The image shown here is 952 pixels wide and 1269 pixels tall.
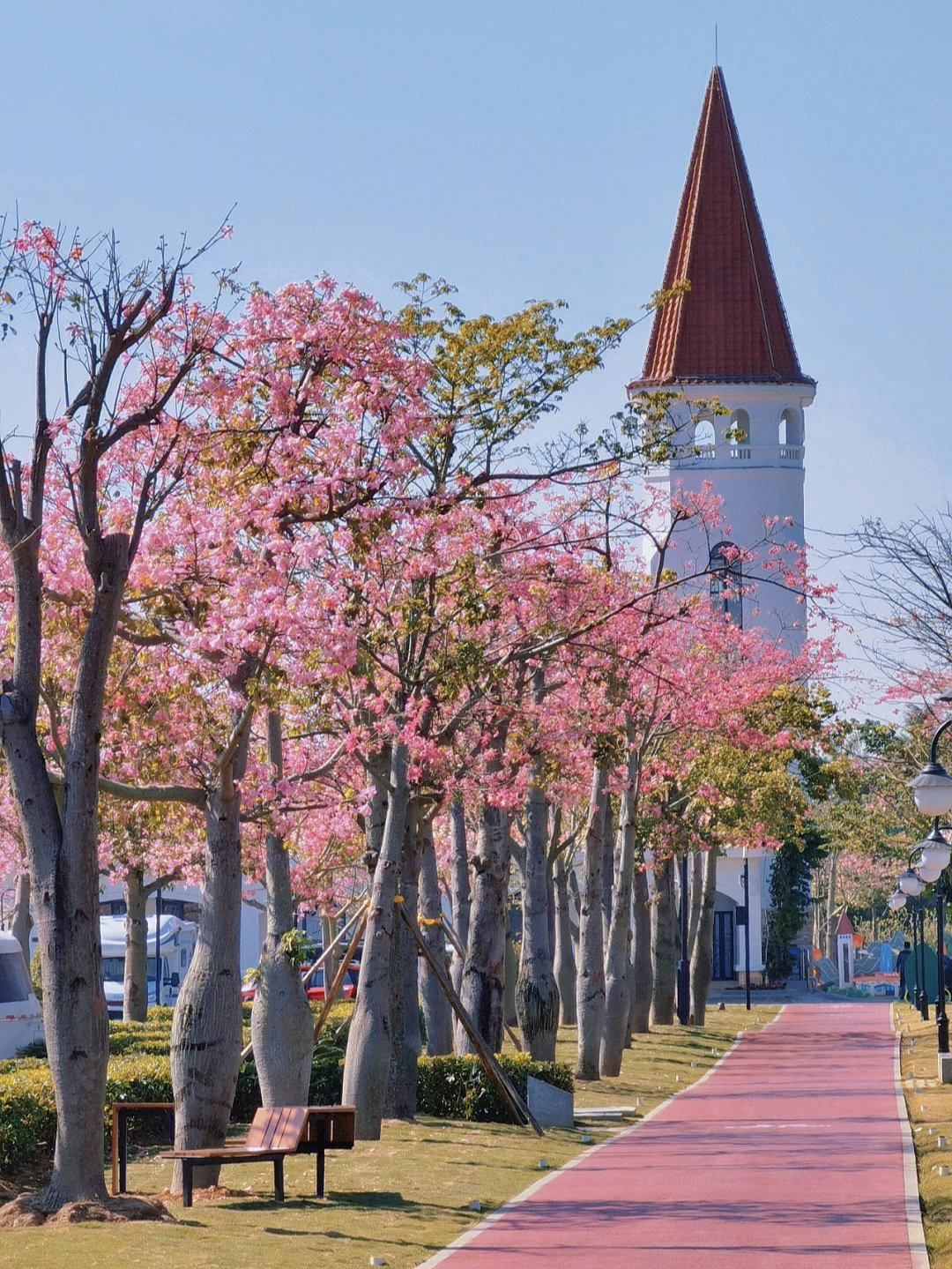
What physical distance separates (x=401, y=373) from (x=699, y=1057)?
21311 mm

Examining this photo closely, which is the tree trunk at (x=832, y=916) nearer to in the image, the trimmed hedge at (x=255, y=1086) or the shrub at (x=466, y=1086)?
the shrub at (x=466, y=1086)

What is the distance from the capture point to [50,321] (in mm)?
14078

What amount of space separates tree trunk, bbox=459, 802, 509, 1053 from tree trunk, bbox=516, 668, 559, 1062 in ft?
3.02

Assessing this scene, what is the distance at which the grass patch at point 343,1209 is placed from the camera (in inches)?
448

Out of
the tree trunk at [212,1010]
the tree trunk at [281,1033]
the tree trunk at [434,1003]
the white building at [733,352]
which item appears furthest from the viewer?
the white building at [733,352]

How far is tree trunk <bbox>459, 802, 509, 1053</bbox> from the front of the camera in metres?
23.7

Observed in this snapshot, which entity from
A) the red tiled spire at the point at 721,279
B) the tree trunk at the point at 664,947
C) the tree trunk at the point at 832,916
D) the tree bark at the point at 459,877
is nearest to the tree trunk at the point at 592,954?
the tree bark at the point at 459,877

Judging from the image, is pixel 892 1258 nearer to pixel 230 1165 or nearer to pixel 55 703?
pixel 230 1165

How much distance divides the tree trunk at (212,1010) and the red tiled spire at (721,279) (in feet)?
176

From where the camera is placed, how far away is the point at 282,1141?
13953 mm

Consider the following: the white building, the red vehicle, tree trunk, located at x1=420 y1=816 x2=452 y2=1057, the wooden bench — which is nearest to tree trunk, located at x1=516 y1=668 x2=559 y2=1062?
tree trunk, located at x1=420 y1=816 x2=452 y2=1057

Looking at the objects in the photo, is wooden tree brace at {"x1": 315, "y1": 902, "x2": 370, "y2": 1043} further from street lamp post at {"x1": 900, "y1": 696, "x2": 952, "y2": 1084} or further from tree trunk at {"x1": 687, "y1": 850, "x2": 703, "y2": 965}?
tree trunk at {"x1": 687, "y1": 850, "x2": 703, "y2": 965}

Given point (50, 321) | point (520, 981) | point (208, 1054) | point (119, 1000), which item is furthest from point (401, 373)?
Answer: point (119, 1000)

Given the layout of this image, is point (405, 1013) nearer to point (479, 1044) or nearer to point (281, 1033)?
point (479, 1044)
